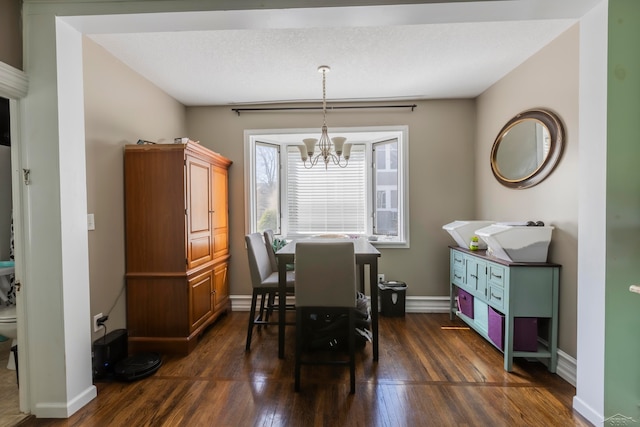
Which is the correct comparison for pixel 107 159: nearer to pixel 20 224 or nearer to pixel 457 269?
pixel 20 224

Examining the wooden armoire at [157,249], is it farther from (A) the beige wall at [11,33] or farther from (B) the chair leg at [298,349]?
(B) the chair leg at [298,349]

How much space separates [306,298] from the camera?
2.00m

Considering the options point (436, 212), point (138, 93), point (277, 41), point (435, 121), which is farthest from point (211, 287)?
point (435, 121)

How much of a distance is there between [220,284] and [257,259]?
928 millimetres

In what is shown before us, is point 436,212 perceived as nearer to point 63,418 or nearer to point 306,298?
point 306,298

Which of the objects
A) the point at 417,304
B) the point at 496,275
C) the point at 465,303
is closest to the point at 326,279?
the point at 496,275

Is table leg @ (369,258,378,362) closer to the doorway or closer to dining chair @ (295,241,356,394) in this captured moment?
dining chair @ (295,241,356,394)

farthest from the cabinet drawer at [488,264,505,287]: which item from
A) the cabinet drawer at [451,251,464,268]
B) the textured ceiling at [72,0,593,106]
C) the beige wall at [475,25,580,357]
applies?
the textured ceiling at [72,0,593,106]

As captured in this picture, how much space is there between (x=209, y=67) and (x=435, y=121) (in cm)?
258

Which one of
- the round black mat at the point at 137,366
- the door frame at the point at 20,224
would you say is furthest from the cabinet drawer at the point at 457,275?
the door frame at the point at 20,224

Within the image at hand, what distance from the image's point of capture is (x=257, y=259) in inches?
101

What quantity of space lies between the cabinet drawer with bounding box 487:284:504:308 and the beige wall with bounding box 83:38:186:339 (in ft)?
10.3

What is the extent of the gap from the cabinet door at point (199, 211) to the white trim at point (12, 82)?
3.45 ft

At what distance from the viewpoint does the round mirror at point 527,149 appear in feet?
7.25
